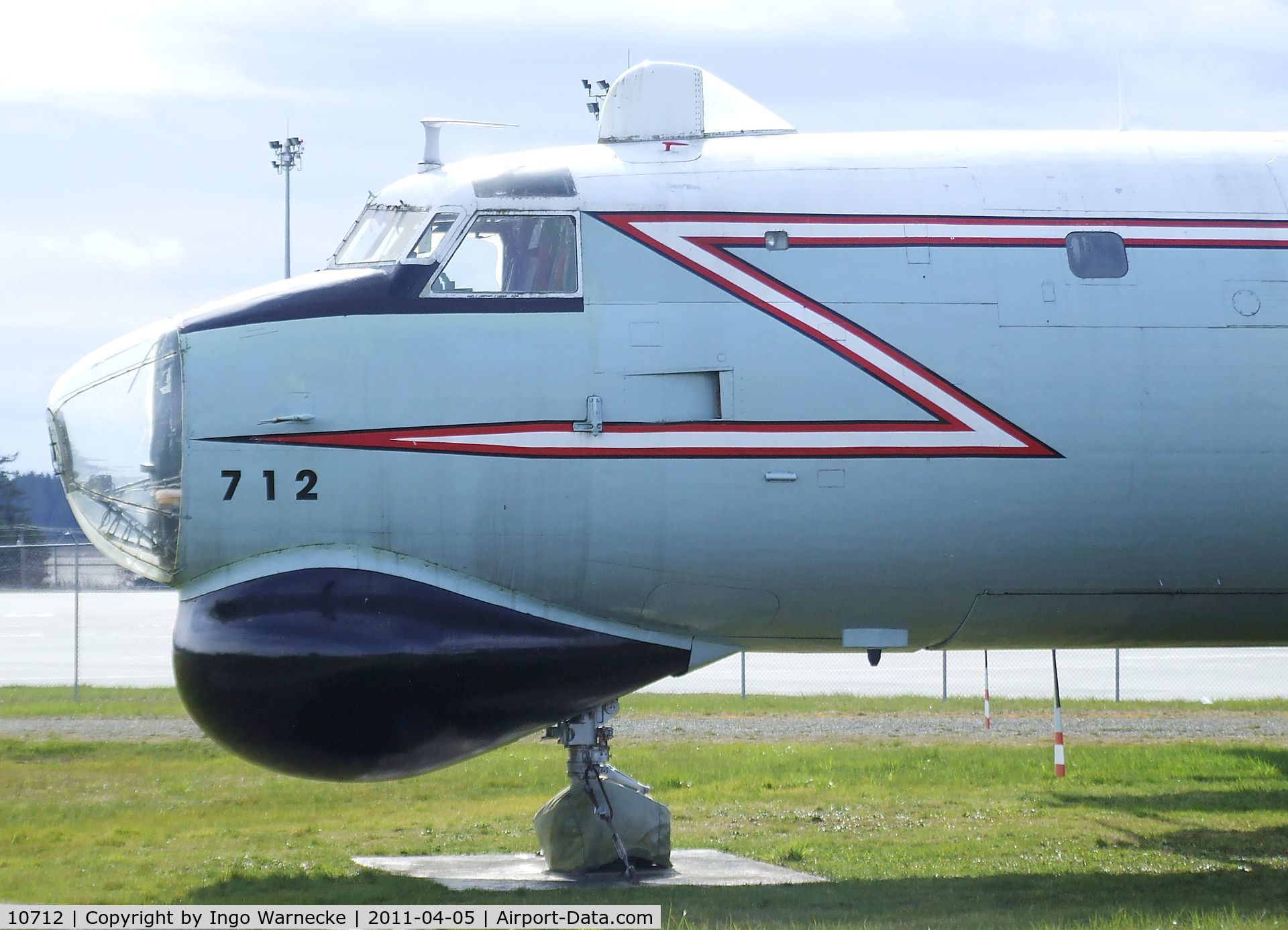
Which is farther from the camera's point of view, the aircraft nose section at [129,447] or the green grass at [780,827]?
the green grass at [780,827]

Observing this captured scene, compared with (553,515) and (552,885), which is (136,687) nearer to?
(552,885)

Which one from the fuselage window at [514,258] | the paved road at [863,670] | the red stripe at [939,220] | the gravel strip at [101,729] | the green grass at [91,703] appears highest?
the red stripe at [939,220]

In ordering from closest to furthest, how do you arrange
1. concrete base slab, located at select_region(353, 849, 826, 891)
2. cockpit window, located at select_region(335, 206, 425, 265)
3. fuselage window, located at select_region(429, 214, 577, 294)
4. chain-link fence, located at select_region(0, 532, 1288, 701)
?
fuselage window, located at select_region(429, 214, 577, 294) < cockpit window, located at select_region(335, 206, 425, 265) < concrete base slab, located at select_region(353, 849, 826, 891) < chain-link fence, located at select_region(0, 532, 1288, 701)

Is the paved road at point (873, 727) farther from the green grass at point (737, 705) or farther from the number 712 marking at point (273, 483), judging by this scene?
the number 712 marking at point (273, 483)

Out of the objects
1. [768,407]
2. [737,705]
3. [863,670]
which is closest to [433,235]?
[768,407]

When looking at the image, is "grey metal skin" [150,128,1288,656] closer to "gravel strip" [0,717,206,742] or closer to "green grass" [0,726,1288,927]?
"green grass" [0,726,1288,927]

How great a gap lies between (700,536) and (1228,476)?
10.4 feet

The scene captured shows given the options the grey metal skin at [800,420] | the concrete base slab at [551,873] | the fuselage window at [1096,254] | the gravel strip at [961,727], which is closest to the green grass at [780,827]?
the concrete base slab at [551,873]

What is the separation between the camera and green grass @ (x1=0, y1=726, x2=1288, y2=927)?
8953 mm

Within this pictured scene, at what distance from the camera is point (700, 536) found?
8219mm

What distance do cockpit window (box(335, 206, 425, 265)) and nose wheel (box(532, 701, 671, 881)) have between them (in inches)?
133

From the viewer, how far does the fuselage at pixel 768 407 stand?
8047 mm

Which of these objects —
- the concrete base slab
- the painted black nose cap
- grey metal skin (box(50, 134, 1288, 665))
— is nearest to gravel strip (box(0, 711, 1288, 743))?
the concrete base slab

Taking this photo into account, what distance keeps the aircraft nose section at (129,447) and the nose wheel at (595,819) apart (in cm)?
309
